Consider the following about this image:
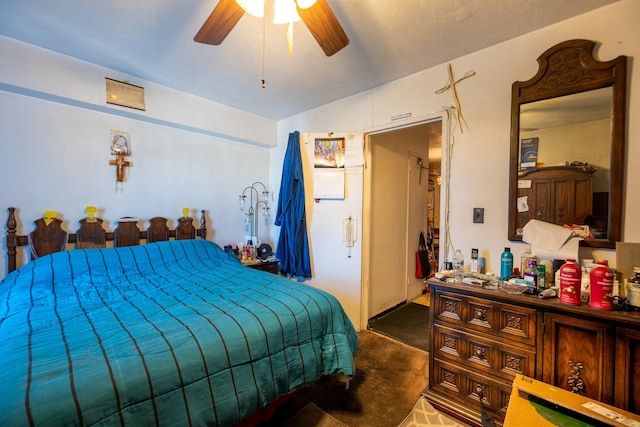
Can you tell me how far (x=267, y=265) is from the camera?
3.22 metres

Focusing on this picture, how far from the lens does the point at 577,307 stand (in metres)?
1.32

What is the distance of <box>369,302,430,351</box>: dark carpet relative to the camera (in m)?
2.71

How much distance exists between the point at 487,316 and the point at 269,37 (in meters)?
2.39

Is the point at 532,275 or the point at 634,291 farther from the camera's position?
the point at 532,275

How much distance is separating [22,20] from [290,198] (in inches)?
97.4

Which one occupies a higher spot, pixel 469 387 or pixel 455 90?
pixel 455 90

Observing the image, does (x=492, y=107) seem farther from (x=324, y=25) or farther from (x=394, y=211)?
(x=394, y=211)

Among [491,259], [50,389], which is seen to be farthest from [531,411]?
[50,389]

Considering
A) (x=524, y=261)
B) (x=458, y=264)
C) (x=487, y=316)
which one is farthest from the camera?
(x=458, y=264)

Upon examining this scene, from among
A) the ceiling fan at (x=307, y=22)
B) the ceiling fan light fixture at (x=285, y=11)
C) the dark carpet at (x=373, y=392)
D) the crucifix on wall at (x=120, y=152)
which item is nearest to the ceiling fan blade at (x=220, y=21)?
the ceiling fan at (x=307, y=22)

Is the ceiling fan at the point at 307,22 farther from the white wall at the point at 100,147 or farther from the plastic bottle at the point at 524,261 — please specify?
the plastic bottle at the point at 524,261

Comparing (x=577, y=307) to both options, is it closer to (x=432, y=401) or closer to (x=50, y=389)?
(x=432, y=401)

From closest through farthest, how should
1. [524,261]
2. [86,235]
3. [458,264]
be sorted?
[524,261]
[458,264]
[86,235]

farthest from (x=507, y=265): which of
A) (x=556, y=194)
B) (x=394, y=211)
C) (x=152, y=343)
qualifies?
(x=152, y=343)
